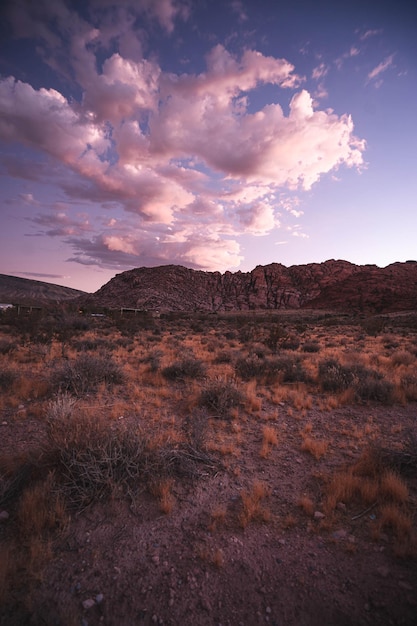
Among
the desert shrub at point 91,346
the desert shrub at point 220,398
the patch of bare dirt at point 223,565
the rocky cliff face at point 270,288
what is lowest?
the patch of bare dirt at point 223,565

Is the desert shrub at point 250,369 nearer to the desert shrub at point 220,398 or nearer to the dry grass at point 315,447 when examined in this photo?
the desert shrub at point 220,398

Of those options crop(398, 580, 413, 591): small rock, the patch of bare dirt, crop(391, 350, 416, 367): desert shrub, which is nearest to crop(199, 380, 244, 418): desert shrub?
the patch of bare dirt

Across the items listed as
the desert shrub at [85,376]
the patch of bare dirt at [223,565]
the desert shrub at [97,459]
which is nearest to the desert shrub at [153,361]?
the desert shrub at [85,376]

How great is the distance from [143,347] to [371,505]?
439 inches

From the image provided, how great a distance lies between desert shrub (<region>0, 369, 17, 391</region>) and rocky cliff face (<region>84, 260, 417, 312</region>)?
65.8 meters

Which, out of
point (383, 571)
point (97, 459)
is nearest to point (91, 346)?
point (97, 459)

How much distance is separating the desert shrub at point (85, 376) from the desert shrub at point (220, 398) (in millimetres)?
2600

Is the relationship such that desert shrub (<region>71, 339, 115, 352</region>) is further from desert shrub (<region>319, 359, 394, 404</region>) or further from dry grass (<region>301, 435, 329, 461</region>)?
dry grass (<region>301, 435, 329, 461</region>)

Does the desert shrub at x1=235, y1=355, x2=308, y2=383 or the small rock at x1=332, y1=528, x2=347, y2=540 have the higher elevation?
the desert shrub at x1=235, y1=355, x2=308, y2=383

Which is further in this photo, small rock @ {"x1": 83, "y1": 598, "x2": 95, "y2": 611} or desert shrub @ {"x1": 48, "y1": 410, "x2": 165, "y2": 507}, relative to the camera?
desert shrub @ {"x1": 48, "y1": 410, "x2": 165, "y2": 507}

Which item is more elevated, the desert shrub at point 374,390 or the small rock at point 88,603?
the desert shrub at point 374,390

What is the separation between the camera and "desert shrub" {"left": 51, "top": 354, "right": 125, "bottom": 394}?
651 centimetres

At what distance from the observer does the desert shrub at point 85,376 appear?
651cm

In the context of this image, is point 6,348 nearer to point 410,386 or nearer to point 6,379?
point 6,379
